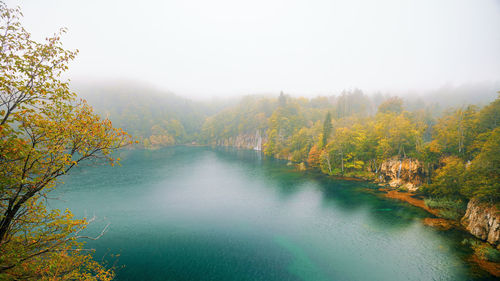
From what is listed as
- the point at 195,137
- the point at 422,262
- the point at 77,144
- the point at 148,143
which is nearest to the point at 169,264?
the point at 77,144

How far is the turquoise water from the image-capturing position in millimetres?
20156

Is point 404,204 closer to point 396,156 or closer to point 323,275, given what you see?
point 396,156

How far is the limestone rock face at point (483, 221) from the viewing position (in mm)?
22067

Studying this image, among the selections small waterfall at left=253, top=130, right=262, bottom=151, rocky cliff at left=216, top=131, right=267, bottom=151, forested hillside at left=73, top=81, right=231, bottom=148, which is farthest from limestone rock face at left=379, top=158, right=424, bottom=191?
forested hillside at left=73, top=81, right=231, bottom=148

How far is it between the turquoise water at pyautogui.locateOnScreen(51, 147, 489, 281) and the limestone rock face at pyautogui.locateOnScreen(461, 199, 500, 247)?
1.75 meters

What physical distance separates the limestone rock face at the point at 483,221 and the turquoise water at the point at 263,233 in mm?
1748

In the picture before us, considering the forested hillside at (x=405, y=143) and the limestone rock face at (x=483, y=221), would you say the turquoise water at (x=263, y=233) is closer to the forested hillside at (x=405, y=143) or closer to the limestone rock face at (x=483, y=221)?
the limestone rock face at (x=483, y=221)

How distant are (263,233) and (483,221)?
1053 inches

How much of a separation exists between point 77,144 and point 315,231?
2921 cm

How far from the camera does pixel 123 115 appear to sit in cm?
16050

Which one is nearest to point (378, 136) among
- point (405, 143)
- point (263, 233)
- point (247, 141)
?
point (405, 143)

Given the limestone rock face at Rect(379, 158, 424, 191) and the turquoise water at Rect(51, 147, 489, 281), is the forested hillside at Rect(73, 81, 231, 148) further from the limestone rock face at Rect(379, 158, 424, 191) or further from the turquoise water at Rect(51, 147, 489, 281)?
the limestone rock face at Rect(379, 158, 424, 191)

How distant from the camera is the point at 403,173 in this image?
43500 mm

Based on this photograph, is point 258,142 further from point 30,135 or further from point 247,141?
point 30,135
